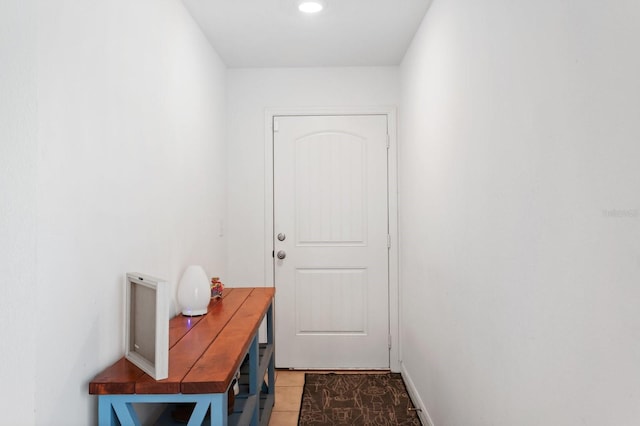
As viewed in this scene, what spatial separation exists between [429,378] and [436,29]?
6.13 feet

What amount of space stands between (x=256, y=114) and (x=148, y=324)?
2348mm

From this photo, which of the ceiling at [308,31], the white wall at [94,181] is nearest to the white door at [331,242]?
the ceiling at [308,31]

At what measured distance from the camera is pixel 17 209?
1.12 meters

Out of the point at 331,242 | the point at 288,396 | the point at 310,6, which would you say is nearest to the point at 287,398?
the point at 288,396

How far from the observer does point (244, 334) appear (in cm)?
180

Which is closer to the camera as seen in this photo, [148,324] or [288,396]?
[148,324]

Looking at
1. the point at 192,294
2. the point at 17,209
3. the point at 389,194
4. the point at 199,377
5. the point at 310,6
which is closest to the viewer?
the point at 17,209

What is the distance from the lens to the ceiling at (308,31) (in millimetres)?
2445

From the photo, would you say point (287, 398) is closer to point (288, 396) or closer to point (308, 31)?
point (288, 396)

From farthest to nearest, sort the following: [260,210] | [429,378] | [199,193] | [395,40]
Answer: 1. [260,210]
2. [395,40]
3. [199,193]
4. [429,378]

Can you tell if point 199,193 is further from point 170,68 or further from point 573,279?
point 573,279

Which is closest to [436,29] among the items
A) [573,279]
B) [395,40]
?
[395,40]

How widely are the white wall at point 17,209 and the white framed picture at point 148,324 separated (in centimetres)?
31

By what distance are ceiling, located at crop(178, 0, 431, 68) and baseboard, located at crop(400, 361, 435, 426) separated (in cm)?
226
